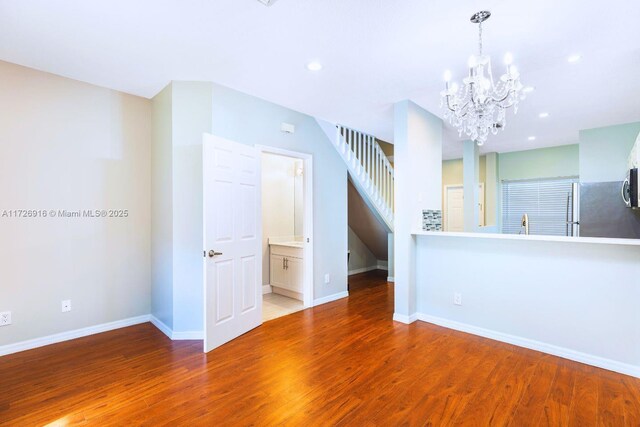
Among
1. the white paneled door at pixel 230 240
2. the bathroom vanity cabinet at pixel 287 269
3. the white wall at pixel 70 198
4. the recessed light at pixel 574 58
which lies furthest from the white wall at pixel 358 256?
the recessed light at pixel 574 58

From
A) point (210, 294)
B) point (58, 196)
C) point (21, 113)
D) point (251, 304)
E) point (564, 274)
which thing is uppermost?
point (21, 113)

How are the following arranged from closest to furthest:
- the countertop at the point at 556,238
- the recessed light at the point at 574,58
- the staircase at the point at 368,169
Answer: the countertop at the point at 556,238
the recessed light at the point at 574,58
the staircase at the point at 368,169

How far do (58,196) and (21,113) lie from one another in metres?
0.81

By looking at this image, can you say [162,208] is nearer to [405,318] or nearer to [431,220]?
[405,318]

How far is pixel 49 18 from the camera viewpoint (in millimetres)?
2133

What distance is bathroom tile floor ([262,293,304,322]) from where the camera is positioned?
3.91 meters

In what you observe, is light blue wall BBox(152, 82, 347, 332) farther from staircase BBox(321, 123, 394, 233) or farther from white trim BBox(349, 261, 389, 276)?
white trim BBox(349, 261, 389, 276)

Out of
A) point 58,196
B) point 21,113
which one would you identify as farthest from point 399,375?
point 21,113

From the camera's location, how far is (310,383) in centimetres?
231

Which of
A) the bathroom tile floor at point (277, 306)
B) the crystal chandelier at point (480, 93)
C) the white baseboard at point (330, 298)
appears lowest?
the bathroom tile floor at point (277, 306)

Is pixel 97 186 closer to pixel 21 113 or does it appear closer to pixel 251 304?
pixel 21 113

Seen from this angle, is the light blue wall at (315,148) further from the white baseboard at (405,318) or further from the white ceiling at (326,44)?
the white baseboard at (405,318)

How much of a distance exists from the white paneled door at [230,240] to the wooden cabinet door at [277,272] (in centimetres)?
118

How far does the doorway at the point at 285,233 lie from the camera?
4.18 m
